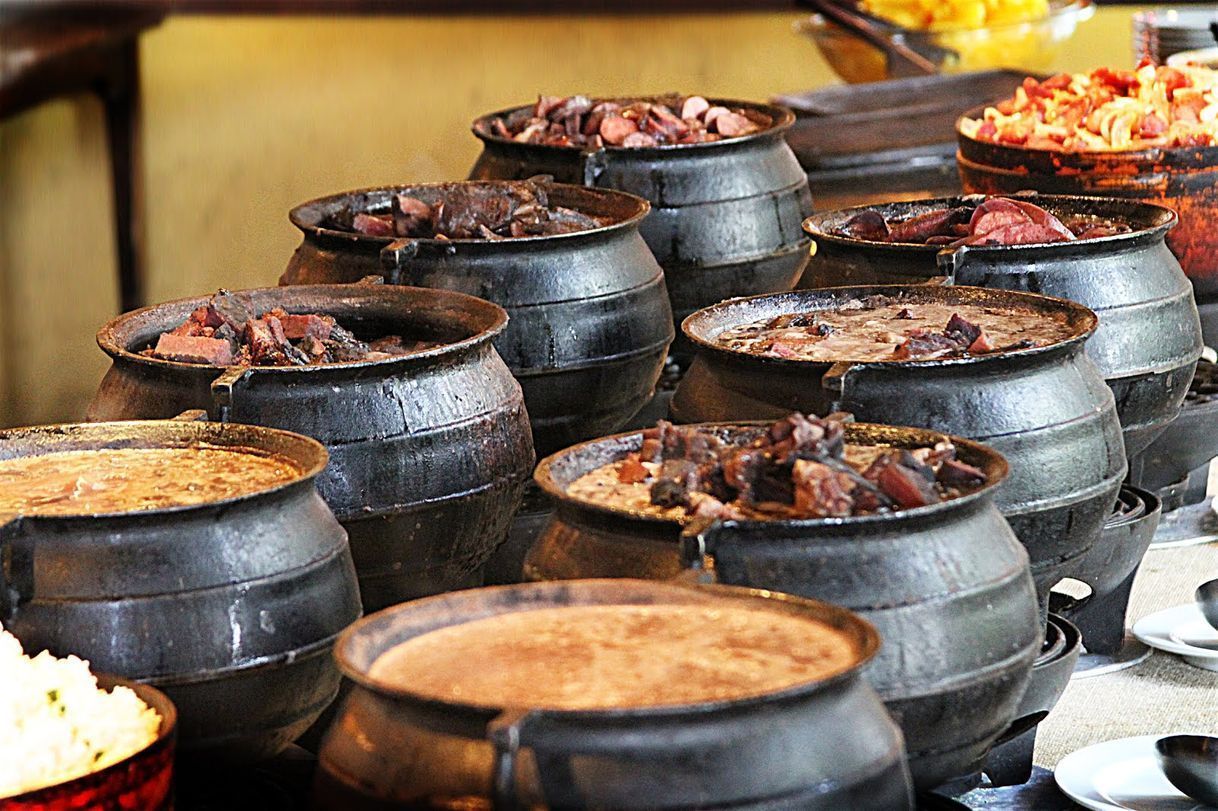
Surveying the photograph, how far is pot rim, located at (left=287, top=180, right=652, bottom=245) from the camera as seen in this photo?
7.86 feet

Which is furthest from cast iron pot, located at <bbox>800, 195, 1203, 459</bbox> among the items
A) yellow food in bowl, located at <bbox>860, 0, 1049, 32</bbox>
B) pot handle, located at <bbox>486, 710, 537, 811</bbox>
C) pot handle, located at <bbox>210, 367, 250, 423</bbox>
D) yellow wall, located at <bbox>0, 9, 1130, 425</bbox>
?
yellow wall, located at <bbox>0, 9, 1130, 425</bbox>

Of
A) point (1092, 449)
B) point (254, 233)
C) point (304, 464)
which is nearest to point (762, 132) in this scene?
point (1092, 449)

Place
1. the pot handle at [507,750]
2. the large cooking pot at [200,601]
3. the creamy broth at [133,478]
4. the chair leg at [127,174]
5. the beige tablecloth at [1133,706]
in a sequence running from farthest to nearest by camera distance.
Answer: the chair leg at [127,174] → the beige tablecloth at [1133,706] → the creamy broth at [133,478] → the large cooking pot at [200,601] → the pot handle at [507,750]

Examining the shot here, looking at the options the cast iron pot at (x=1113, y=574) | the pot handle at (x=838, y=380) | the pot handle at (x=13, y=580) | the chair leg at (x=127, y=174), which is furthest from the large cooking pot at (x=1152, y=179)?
the chair leg at (x=127, y=174)

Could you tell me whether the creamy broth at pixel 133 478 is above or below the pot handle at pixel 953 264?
below

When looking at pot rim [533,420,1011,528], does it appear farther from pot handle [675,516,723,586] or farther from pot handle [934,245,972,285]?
pot handle [934,245,972,285]

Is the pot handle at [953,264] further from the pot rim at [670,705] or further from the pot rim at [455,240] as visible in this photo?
the pot rim at [670,705]

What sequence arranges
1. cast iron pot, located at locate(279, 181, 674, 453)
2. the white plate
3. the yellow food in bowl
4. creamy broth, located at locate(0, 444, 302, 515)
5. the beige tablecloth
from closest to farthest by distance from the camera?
creamy broth, located at locate(0, 444, 302, 515) < the white plate < the beige tablecloth < cast iron pot, located at locate(279, 181, 674, 453) < the yellow food in bowl

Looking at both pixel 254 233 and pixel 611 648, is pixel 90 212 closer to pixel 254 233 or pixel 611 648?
pixel 254 233

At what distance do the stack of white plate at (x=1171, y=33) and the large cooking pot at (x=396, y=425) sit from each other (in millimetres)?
2960

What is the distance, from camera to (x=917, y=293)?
89.5 inches

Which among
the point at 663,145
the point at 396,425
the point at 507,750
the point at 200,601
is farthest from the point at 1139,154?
the point at 507,750

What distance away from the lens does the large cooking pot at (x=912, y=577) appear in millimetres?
1463

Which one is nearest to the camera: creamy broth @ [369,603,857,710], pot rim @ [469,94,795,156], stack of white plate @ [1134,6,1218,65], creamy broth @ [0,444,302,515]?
creamy broth @ [369,603,857,710]
